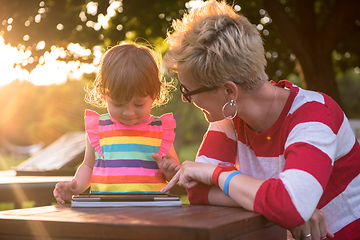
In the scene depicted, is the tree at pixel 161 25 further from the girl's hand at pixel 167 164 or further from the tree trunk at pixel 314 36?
the girl's hand at pixel 167 164

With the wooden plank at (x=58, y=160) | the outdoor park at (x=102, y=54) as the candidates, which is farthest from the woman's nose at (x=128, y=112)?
the wooden plank at (x=58, y=160)

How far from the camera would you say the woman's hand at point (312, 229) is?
1418mm

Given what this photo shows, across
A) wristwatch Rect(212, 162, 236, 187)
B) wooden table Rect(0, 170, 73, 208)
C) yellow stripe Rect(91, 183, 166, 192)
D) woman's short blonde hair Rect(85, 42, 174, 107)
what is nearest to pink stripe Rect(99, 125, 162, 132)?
woman's short blonde hair Rect(85, 42, 174, 107)

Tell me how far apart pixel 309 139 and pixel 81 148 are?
4.42 metres

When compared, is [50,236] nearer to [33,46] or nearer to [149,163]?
[149,163]

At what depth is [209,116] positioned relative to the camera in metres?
1.97

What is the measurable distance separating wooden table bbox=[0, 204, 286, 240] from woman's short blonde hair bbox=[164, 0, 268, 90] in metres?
0.66

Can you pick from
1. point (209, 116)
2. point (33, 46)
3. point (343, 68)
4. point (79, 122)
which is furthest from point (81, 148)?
point (79, 122)

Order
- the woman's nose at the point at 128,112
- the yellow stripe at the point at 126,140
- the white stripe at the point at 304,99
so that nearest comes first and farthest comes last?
the white stripe at the point at 304,99 < the woman's nose at the point at 128,112 < the yellow stripe at the point at 126,140

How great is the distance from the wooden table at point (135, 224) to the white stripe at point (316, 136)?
37 cm

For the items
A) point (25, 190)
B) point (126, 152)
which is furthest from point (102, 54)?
point (126, 152)

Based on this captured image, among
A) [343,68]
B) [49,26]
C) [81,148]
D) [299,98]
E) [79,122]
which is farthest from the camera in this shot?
[79,122]

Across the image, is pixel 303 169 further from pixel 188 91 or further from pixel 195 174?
pixel 188 91

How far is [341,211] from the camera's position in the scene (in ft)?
5.64
